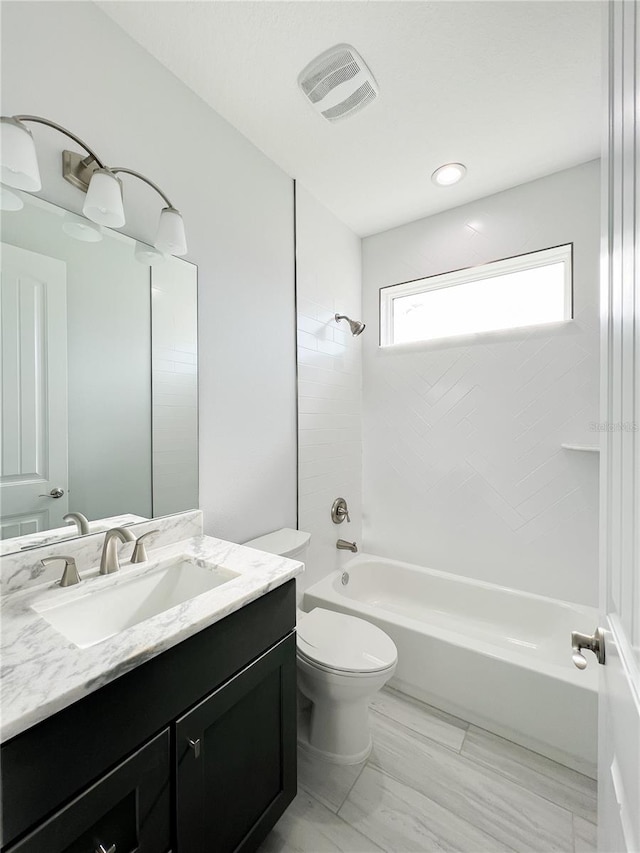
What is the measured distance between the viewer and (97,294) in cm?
118

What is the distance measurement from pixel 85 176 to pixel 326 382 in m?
1.51

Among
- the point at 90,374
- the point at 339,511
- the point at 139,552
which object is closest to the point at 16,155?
the point at 90,374

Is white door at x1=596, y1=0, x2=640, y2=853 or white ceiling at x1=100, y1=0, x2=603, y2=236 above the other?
white ceiling at x1=100, y1=0, x2=603, y2=236

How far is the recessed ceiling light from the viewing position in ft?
6.39

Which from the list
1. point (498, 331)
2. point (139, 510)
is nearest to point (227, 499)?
point (139, 510)

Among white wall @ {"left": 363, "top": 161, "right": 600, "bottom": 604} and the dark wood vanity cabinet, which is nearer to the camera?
the dark wood vanity cabinet

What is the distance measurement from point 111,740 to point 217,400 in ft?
3.81

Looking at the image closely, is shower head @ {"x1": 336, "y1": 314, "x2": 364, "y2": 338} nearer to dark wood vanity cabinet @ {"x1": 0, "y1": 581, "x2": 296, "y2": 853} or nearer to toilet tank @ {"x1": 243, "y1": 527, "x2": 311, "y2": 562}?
toilet tank @ {"x1": 243, "y1": 527, "x2": 311, "y2": 562}

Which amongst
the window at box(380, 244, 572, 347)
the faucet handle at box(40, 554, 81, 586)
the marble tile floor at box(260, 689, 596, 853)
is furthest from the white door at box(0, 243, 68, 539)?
the window at box(380, 244, 572, 347)

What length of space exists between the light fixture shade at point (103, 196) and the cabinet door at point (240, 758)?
1368 mm

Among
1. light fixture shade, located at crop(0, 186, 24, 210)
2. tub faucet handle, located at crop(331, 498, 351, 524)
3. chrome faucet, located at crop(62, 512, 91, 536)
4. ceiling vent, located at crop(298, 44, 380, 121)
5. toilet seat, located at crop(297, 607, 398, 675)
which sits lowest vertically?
toilet seat, located at crop(297, 607, 398, 675)

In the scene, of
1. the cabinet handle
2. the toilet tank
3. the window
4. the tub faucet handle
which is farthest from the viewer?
the tub faucet handle

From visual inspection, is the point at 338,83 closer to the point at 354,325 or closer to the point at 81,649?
the point at 354,325

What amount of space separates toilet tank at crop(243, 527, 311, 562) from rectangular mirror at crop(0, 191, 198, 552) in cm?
40
